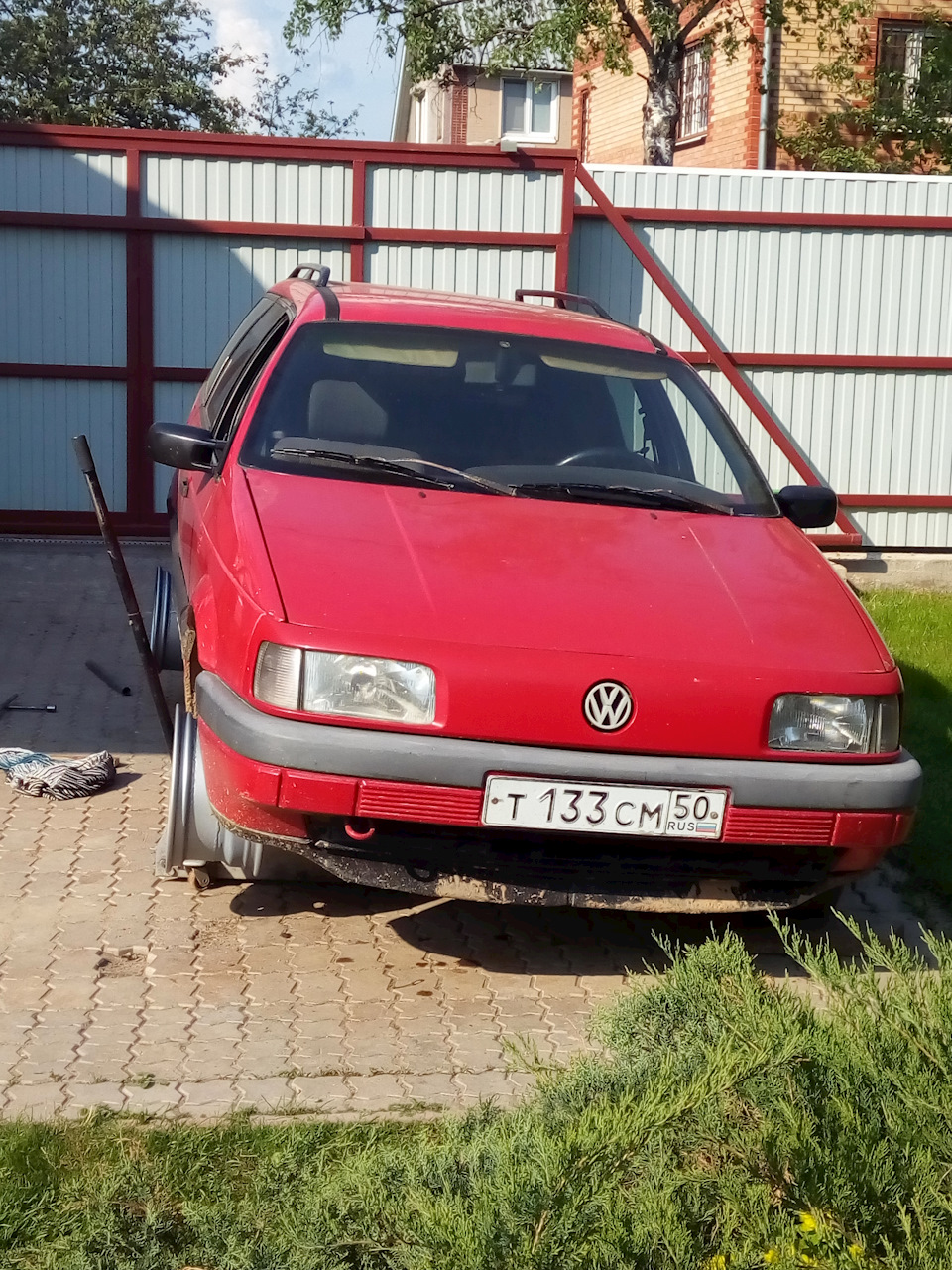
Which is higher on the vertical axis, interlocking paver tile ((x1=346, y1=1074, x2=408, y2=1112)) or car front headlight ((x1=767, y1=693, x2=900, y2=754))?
car front headlight ((x1=767, y1=693, x2=900, y2=754))

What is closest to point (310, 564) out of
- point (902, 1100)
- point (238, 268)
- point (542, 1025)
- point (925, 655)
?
point (542, 1025)

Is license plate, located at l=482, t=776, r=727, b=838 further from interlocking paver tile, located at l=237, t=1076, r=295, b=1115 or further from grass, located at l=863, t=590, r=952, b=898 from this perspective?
grass, located at l=863, t=590, r=952, b=898

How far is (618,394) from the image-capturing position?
5617mm

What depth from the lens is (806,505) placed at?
5.44 metres

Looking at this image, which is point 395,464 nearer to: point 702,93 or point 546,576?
point 546,576

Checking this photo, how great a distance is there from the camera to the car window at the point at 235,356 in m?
6.23

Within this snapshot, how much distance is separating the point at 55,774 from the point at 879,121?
16.2 metres

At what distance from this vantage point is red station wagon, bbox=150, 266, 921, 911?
393 centimetres

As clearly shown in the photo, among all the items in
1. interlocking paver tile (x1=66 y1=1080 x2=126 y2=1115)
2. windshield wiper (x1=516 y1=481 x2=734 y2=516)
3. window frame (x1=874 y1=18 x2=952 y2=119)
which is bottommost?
interlocking paver tile (x1=66 y1=1080 x2=126 y2=1115)

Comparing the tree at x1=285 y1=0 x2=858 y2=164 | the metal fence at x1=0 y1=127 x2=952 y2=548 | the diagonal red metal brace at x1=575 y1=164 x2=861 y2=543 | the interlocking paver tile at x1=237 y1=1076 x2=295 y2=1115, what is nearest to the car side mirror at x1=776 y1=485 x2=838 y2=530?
the interlocking paver tile at x1=237 y1=1076 x2=295 y2=1115

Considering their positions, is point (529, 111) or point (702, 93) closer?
point (702, 93)

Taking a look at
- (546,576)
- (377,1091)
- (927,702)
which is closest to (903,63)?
(927,702)

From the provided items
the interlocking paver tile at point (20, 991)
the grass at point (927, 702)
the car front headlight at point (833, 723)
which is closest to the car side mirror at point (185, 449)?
the interlocking paver tile at point (20, 991)

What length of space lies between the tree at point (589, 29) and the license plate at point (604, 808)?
1603cm
